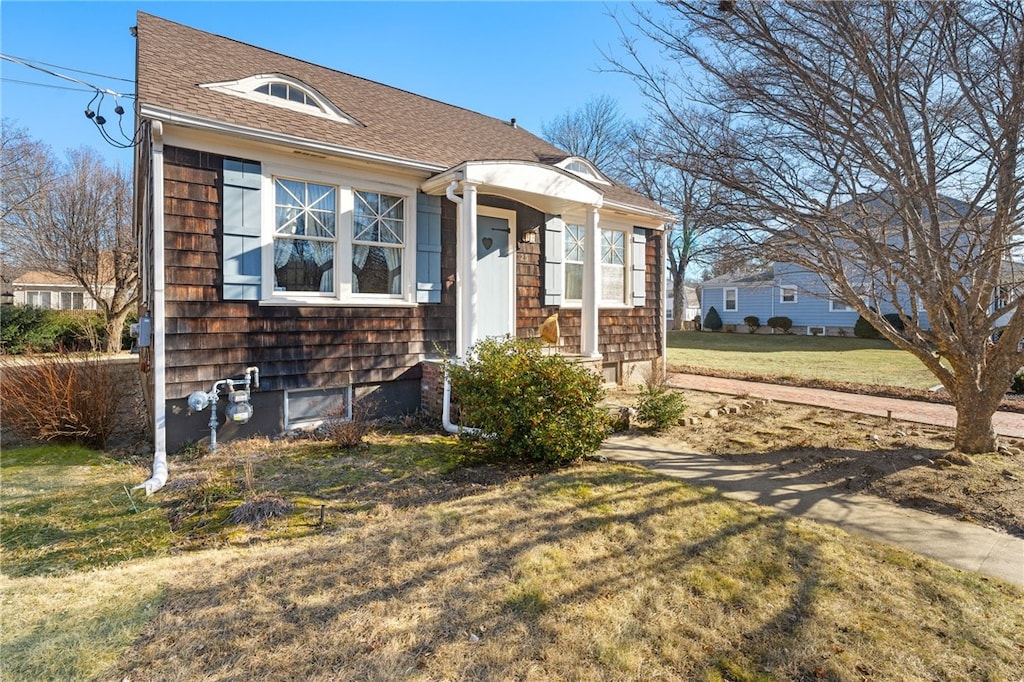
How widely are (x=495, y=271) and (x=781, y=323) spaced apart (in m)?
23.2

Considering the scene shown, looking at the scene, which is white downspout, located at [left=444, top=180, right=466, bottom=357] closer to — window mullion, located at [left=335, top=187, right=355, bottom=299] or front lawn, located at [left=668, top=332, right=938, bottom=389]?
window mullion, located at [left=335, top=187, right=355, bottom=299]

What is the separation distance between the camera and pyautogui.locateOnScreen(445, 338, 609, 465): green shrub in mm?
4984

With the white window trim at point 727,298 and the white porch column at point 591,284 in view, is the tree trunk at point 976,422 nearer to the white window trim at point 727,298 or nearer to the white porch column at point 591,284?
the white porch column at point 591,284

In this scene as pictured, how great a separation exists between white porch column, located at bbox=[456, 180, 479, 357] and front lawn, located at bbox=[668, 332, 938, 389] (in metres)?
8.52

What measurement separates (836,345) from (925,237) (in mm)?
17265

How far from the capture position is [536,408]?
5.03 meters

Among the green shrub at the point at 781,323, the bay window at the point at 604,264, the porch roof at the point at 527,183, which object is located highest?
the porch roof at the point at 527,183

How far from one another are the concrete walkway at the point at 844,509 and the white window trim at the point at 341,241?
3488 mm

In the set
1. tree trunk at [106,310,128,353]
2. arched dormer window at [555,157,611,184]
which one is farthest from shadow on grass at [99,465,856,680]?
tree trunk at [106,310,128,353]

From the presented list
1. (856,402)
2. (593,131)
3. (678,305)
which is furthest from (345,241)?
(593,131)

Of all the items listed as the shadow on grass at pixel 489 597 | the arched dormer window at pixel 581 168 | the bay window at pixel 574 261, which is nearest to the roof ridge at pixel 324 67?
the arched dormer window at pixel 581 168

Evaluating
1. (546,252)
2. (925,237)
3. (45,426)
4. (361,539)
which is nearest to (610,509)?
(361,539)

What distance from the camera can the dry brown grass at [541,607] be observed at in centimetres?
233

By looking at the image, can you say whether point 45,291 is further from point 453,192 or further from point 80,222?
point 453,192
